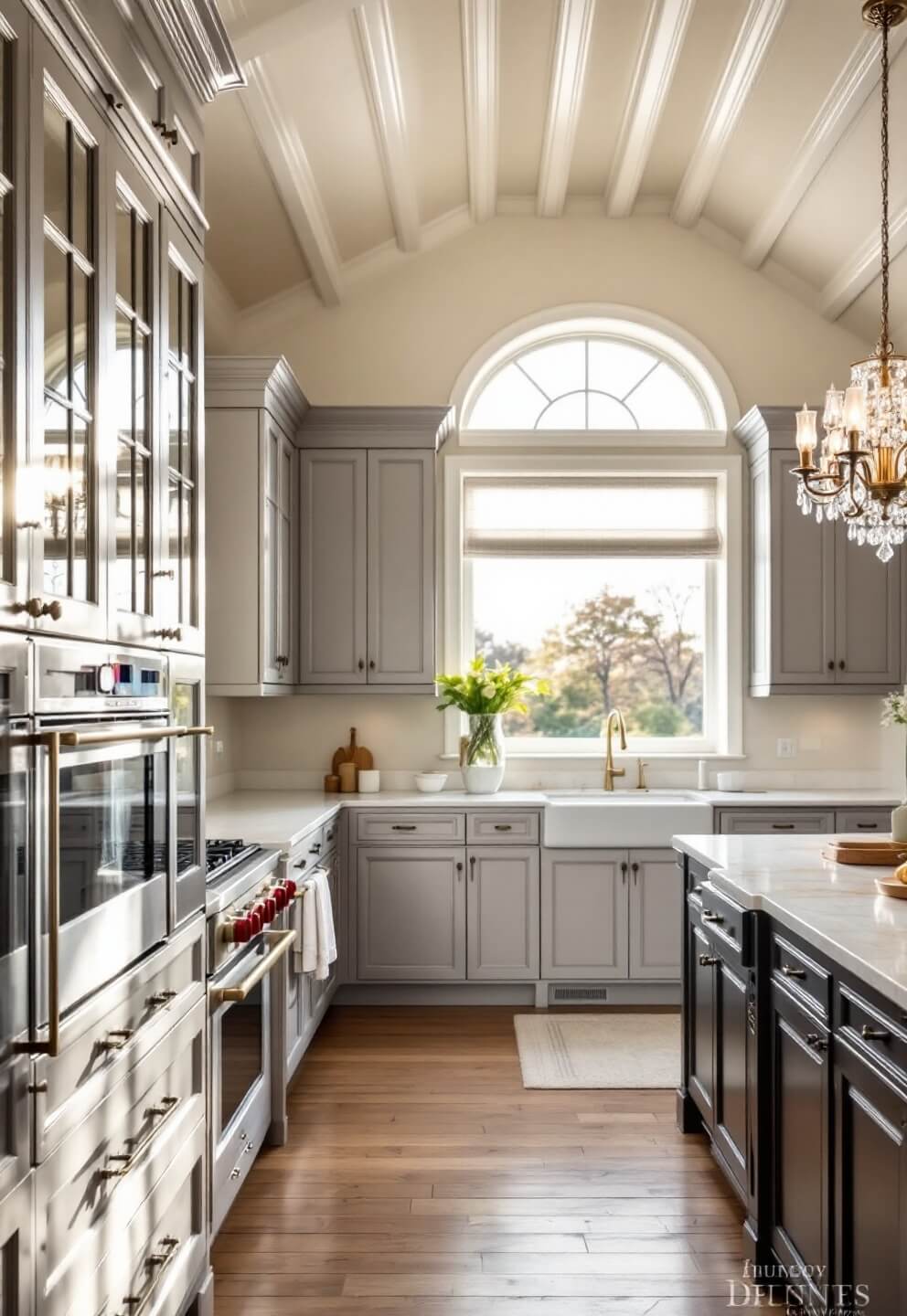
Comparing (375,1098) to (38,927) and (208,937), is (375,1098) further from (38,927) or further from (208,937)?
(38,927)

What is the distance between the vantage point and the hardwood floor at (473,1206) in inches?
98.0

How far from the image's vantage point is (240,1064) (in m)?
2.83

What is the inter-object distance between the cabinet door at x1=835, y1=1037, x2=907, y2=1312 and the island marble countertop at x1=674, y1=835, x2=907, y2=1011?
19 cm

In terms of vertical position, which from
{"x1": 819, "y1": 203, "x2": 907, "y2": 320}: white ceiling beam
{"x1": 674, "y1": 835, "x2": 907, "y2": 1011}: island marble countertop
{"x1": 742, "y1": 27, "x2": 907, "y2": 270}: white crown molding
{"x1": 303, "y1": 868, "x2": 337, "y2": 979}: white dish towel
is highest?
{"x1": 742, "y1": 27, "x2": 907, "y2": 270}: white crown molding

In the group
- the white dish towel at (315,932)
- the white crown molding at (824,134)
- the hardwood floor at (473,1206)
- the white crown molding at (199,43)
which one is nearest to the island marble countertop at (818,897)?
the hardwood floor at (473,1206)

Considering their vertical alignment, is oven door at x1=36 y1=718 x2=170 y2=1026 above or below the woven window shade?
below

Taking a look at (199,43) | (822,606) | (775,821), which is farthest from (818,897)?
(822,606)

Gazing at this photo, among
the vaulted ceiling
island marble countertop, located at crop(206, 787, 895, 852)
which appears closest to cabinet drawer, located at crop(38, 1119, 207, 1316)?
island marble countertop, located at crop(206, 787, 895, 852)

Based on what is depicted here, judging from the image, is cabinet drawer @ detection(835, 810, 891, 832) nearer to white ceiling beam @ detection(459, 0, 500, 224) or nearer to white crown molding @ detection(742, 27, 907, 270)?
white crown molding @ detection(742, 27, 907, 270)

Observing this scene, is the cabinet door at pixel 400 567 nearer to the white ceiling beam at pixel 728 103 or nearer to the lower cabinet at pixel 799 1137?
the white ceiling beam at pixel 728 103

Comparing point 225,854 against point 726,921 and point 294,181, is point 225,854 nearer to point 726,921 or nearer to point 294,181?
point 726,921

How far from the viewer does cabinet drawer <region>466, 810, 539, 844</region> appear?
475 cm

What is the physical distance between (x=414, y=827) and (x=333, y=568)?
4.23ft

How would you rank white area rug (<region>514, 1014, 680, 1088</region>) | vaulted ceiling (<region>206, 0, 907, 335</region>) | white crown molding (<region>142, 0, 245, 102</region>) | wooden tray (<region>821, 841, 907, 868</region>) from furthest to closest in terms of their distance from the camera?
white area rug (<region>514, 1014, 680, 1088</region>) < vaulted ceiling (<region>206, 0, 907, 335</region>) < wooden tray (<region>821, 841, 907, 868</region>) < white crown molding (<region>142, 0, 245, 102</region>)
